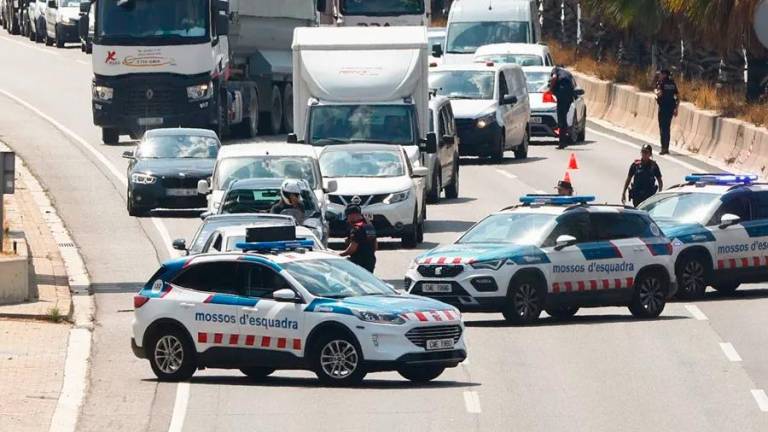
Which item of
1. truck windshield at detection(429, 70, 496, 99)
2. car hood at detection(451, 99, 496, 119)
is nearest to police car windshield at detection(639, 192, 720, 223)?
car hood at detection(451, 99, 496, 119)

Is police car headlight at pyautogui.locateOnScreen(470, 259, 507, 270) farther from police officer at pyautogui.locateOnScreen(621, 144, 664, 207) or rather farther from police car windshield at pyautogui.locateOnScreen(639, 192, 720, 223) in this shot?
police officer at pyautogui.locateOnScreen(621, 144, 664, 207)

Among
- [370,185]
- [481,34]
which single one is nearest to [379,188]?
[370,185]

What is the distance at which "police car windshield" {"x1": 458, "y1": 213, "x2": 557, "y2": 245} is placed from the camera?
25.3 metres

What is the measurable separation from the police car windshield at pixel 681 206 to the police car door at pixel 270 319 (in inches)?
385

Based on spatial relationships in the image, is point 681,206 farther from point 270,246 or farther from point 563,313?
point 270,246

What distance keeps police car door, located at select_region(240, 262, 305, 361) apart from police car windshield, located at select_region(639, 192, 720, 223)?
32.1 feet

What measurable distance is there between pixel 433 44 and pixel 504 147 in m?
16.5

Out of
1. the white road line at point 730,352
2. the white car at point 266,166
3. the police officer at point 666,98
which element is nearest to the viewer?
the white road line at point 730,352

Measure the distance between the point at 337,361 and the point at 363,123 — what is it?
53.3 feet

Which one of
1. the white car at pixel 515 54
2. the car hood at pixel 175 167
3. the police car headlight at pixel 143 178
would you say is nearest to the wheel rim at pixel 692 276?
the car hood at pixel 175 167

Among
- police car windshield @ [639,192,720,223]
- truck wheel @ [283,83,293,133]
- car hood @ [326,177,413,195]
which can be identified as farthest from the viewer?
truck wheel @ [283,83,293,133]

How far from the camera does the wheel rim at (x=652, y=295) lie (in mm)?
25844

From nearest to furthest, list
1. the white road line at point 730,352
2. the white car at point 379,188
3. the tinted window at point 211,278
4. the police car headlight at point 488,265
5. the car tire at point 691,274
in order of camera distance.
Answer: the tinted window at point 211,278
the white road line at point 730,352
the police car headlight at point 488,265
the car tire at point 691,274
the white car at point 379,188

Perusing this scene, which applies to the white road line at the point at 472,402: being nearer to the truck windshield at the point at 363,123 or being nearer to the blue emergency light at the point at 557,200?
the blue emergency light at the point at 557,200
